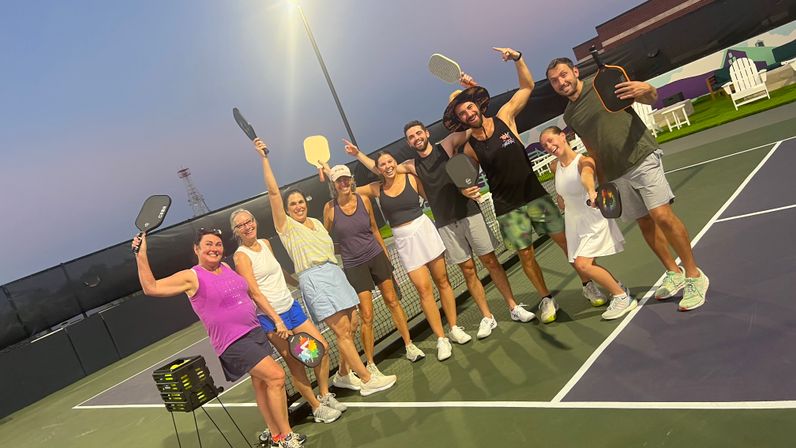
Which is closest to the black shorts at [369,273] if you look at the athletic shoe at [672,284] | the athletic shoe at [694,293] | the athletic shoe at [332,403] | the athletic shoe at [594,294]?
the athletic shoe at [332,403]

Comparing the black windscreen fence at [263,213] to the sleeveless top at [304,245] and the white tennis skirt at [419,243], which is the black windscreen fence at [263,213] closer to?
the white tennis skirt at [419,243]

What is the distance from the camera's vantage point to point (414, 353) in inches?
225

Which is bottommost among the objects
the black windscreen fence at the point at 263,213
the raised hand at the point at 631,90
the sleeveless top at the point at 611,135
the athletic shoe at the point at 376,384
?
the athletic shoe at the point at 376,384

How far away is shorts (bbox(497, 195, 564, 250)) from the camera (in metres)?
5.04

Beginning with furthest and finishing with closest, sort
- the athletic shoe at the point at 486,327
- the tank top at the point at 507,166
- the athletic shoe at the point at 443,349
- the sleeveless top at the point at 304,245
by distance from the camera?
the athletic shoe at the point at 486,327
the athletic shoe at the point at 443,349
the tank top at the point at 507,166
the sleeveless top at the point at 304,245

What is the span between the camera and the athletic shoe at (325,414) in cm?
505

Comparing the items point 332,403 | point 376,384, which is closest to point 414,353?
point 376,384

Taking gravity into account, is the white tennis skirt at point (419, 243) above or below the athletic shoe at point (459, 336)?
above

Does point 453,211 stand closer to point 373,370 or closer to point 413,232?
point 413,232

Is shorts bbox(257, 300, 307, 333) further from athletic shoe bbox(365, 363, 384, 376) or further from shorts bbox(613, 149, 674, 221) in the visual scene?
shorts bbox(613, 149, 674, 221)

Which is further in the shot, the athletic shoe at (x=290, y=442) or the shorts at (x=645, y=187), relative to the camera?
the athletic shoe at (x=290, y=442)

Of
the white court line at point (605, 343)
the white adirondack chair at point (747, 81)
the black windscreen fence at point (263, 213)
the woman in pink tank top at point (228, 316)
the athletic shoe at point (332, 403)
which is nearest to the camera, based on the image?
the white court line at point (605, 343)

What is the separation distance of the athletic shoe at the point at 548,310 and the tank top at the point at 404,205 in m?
1.52

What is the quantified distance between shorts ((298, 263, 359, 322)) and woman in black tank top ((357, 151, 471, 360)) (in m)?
0.75
